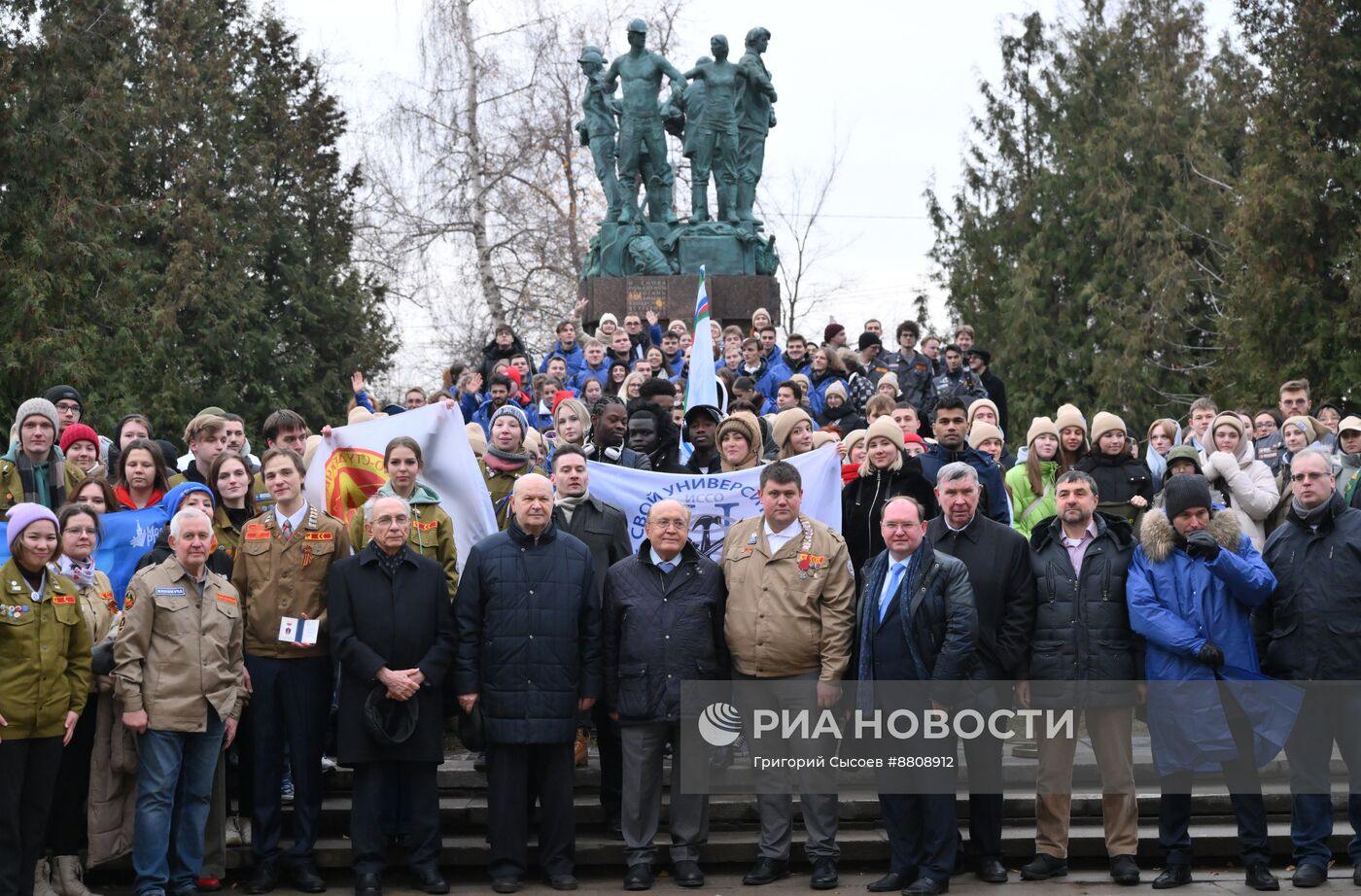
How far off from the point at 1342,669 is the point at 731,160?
14.5 m

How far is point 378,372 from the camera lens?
34.9m

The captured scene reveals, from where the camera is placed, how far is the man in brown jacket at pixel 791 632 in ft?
27.4

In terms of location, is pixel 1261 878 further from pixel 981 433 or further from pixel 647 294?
pixel 647 294

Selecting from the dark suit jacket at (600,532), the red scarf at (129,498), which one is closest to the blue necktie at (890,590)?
the dark suit jacket at (600,532)


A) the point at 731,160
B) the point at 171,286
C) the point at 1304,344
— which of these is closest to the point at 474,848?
the point at 731,160

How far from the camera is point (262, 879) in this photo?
823 centimetres

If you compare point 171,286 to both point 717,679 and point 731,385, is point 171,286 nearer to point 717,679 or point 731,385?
point 731,385

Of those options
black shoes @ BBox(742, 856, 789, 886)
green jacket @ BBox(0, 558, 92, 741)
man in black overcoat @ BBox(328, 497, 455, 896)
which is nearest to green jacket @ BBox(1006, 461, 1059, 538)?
black shoes @ BBox(742, 856, 789, 886)

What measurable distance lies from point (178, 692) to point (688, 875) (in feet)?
8.51

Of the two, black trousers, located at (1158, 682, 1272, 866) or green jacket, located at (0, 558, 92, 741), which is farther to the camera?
black trousers, located at (1158, 682, 1272, 866)

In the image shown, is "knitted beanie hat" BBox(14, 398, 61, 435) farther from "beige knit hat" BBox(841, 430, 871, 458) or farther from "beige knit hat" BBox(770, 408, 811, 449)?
"beige knit hat" BBox(841, 430, 871, 458)

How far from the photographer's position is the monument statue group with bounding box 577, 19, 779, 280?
21.5 metres

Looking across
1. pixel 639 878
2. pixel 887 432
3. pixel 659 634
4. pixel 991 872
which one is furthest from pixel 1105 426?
pixel 639 878

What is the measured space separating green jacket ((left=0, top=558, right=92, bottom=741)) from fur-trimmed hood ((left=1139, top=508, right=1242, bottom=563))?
202 inches
